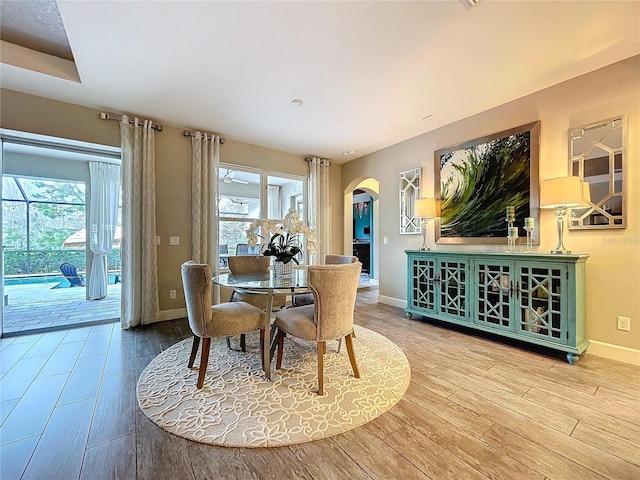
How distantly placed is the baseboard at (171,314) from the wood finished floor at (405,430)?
3.84ft

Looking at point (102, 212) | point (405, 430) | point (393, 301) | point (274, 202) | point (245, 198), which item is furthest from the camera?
A: point (274, 202)

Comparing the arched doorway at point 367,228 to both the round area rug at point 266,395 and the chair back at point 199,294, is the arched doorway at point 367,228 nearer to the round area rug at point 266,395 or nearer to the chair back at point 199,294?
the round area rug at point 266,395

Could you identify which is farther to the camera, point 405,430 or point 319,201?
point 319,201

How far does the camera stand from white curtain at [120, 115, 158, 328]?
3336 mm

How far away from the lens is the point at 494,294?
2846 millimetres

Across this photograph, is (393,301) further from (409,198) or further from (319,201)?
(319,201)

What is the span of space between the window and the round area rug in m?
2.13

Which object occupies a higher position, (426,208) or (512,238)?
(426,208)

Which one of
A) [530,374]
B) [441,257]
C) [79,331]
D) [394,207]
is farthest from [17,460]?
[394,207]

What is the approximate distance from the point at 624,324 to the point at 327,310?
2672 mm

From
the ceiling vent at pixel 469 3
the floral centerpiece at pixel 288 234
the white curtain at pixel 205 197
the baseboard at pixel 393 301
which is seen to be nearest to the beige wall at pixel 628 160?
the baseboard at pixel 393 301

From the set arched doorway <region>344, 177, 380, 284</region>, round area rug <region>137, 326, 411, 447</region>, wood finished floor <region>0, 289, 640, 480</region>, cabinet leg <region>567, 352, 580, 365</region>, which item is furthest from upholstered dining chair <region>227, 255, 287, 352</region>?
arched doorway <region>344, 177, 380, 284</region>

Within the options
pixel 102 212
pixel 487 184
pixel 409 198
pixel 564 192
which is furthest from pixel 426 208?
pixel 102 212

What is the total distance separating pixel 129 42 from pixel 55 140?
1.91m
